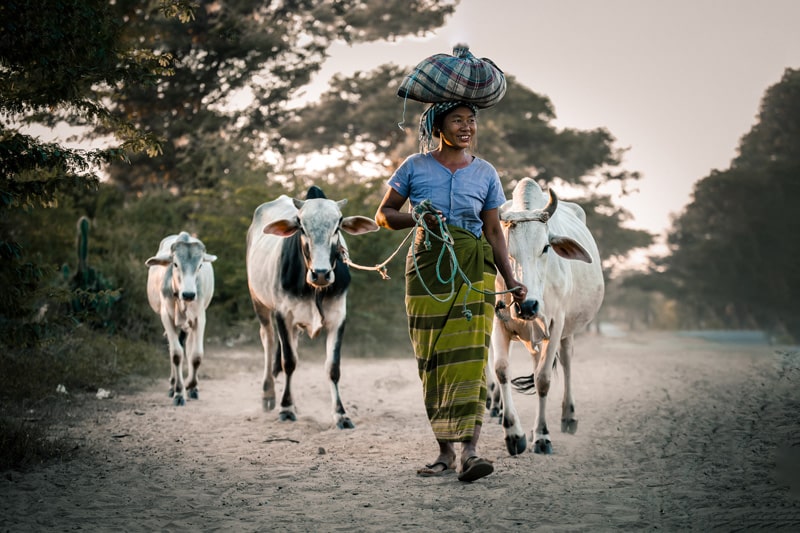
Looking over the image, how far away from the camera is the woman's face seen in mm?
5012

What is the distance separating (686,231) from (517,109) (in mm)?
8858

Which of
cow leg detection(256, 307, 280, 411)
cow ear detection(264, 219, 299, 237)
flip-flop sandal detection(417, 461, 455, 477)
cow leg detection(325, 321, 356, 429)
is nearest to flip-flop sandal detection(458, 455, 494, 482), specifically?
flip-flop sandal detection(417, 461, 455, 477)

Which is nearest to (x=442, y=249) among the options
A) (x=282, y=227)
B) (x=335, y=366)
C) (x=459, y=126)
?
(x=459, y=126)

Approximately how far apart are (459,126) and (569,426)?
10.6ft

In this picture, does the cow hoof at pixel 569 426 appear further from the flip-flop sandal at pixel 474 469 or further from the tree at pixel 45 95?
the tree at pixel 45 95

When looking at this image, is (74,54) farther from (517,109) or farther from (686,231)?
(686,231)

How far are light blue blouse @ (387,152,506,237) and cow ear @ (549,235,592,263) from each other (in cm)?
103

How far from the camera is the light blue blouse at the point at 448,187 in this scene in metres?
5.09

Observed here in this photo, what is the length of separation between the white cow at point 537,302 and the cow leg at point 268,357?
2.86 m

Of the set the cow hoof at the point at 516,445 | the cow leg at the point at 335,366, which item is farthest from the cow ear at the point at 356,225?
the cow hoof at the point at 516,445

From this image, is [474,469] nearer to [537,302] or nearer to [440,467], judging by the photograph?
[440,467]

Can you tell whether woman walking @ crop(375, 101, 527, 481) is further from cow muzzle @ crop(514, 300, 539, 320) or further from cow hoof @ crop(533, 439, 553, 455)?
cow hoof @ crop(533, 439, 553, 455)

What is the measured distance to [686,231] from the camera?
32.7m

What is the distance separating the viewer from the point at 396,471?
→ 5.38 metres
